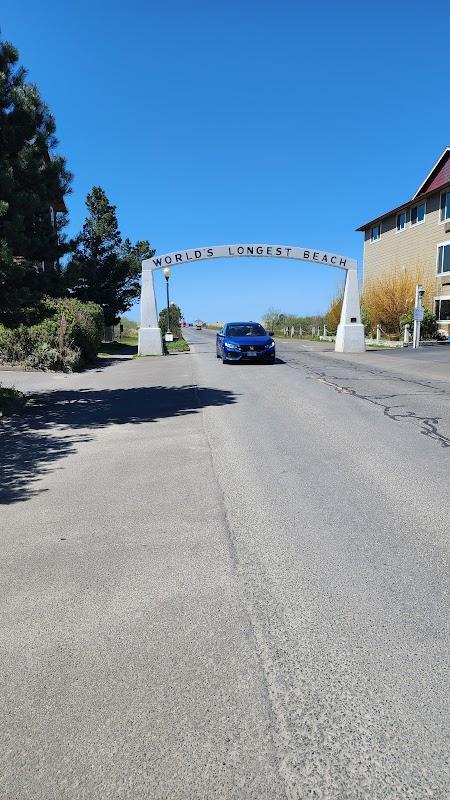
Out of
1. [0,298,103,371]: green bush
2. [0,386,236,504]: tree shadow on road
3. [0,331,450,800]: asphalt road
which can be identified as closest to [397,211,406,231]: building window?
[0,298,103,371]: green bush

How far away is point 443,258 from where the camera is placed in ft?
108

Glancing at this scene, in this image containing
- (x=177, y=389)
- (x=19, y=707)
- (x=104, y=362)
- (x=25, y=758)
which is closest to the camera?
(x=25, y=758)

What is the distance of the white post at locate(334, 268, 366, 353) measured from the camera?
26016 mm

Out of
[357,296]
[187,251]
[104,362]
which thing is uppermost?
[187,251]

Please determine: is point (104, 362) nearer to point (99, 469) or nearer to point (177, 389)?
point (177, 389)

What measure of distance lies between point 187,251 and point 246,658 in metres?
24.0

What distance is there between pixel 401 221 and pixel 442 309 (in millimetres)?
8202

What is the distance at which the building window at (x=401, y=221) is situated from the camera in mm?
37469

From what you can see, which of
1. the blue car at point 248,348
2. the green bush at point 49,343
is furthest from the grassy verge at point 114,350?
the blue car at point 248,348

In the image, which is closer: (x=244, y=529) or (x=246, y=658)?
(x=246, y=658)

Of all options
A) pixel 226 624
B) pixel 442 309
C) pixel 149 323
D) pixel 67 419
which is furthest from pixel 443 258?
pixel 226 624

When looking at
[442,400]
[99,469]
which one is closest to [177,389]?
[442,400]

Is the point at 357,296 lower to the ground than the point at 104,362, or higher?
higher

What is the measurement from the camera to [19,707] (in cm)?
222
